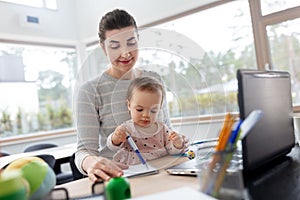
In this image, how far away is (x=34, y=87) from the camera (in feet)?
15.3

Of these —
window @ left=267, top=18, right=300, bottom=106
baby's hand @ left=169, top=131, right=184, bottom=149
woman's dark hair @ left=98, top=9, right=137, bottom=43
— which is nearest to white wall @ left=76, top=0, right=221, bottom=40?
window @ left=267, top=18, right=300, bottom=106

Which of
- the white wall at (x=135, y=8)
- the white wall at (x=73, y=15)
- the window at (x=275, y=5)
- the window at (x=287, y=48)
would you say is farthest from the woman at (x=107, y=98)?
the white wall at (x=73, y=15)

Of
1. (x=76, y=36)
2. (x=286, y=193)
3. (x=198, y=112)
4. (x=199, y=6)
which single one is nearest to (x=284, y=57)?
(x=199, y=6)

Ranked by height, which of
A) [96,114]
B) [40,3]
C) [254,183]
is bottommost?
[254,183]

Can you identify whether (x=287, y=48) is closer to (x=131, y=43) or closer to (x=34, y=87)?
(x=131, y=43)

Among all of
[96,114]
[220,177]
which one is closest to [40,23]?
[96,114]

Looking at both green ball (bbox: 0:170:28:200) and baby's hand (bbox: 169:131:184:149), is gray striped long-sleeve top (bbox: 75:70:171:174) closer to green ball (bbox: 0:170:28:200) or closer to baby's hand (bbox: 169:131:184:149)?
baby's hand (bbox: 169:131:184:149)

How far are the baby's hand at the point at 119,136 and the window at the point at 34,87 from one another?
147 inches

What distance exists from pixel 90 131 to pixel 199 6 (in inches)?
129

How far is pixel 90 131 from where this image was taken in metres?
0.93

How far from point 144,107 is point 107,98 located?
0.16 m

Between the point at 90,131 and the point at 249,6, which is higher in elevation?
the point at 249,6

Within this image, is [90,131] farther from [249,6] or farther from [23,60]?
[23,60]

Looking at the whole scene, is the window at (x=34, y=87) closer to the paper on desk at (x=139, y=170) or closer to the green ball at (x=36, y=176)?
the paper on desk at (x=139, y=170)
